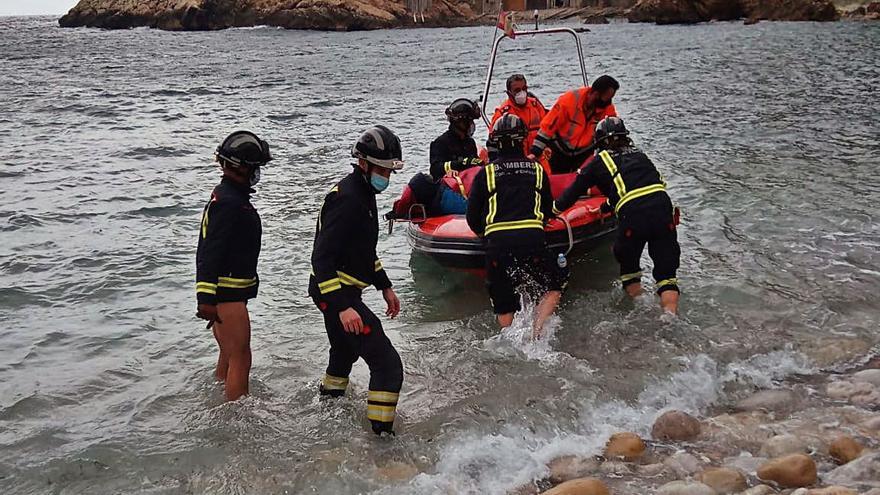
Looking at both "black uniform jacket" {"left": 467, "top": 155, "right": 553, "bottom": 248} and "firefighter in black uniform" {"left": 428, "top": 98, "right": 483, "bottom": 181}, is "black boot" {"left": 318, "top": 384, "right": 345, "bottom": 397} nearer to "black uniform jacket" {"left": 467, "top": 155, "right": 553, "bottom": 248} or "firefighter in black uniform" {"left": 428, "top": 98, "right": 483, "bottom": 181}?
"black uniform jacket" {"left": 467, "top": 155, "right": 553, "bottom": 248}

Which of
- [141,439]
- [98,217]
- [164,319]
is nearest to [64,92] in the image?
[98,217]

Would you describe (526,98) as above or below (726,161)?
above

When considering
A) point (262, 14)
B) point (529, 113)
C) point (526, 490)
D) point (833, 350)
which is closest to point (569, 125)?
point (529, 113)

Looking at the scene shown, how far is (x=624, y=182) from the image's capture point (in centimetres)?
621

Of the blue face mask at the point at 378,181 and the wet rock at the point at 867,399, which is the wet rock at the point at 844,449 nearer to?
the wet rock at the point at 867,399

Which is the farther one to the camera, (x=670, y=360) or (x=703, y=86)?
(x=703, y=86)

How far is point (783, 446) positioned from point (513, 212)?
2372mm

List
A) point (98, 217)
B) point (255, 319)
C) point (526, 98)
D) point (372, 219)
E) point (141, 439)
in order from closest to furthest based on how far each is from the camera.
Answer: point (372, 219)
point (141, 439)
point (255, 319)
point (526, 98)
point (98, 217)

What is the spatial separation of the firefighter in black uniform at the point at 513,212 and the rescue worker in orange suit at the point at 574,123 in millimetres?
2137

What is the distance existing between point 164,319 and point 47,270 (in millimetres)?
2289

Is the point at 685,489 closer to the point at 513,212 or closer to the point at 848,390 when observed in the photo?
the point at 848,390

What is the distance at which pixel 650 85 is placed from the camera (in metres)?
24.5

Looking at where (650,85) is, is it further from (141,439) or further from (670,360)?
(141,439)

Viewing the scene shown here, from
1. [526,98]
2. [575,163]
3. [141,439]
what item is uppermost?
[526,98]
